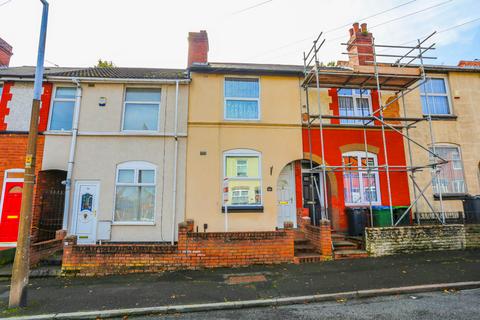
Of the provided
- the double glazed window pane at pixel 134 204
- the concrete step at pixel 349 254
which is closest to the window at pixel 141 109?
the double glazed window pane at pixel 134 204

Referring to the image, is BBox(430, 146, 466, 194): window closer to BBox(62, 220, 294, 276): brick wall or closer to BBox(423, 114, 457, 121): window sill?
BBox(423, 114, 457, 121): window sill

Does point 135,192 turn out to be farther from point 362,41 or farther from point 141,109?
point 362,41

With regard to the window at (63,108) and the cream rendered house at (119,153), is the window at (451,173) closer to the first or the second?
the cream rendered house at (119,153)

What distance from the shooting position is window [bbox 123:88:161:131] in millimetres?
9727

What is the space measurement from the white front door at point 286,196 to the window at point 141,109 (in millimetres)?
5203

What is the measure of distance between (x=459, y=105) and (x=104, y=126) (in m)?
14.4

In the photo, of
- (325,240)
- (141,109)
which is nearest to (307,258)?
(325,240)

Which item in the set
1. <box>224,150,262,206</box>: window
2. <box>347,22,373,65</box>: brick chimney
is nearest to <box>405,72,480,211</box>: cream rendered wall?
<box>347,22,373,65</box>: brick chimney

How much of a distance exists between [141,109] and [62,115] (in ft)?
9.33

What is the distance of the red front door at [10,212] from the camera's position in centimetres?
871

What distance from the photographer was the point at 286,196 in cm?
995

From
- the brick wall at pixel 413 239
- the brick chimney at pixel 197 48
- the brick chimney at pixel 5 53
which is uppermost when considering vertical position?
the brick chimney at pixel 5 53

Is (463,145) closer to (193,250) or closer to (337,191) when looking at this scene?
(337,191)

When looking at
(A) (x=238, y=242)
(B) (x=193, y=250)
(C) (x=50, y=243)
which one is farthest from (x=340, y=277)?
(C) (x=50, y=243)
